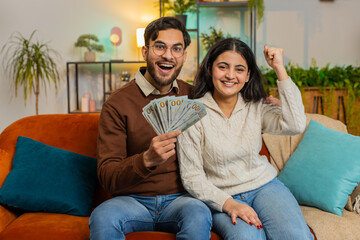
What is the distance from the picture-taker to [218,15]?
530 cm

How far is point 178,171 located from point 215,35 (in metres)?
3.40

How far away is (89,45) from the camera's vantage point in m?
5.20

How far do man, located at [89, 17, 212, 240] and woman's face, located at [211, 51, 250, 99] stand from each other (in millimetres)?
204

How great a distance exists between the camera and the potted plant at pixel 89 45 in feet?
16.8

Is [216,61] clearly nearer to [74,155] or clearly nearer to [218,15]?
[74,155]

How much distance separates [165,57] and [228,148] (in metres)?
0.56

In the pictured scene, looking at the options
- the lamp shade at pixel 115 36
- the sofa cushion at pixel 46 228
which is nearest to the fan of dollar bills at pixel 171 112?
the sofa cushion at pixel 46 228

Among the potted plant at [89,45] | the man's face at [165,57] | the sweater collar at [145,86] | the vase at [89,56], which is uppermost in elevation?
the potted plant at [89,45]

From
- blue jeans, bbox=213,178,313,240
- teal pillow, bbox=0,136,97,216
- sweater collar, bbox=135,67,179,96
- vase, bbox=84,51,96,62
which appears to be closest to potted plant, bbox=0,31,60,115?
vase, bbox=84,51,96,62

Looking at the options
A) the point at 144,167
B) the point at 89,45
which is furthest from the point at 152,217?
the point at 89,45

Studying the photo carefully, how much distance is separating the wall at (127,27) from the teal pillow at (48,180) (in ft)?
10.9

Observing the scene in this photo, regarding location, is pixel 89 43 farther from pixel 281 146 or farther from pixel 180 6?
pixel 281 146

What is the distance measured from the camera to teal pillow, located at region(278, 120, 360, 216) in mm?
2131

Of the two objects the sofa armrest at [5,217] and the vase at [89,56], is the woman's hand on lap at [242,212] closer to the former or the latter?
the sofa armrest at [5,217]
